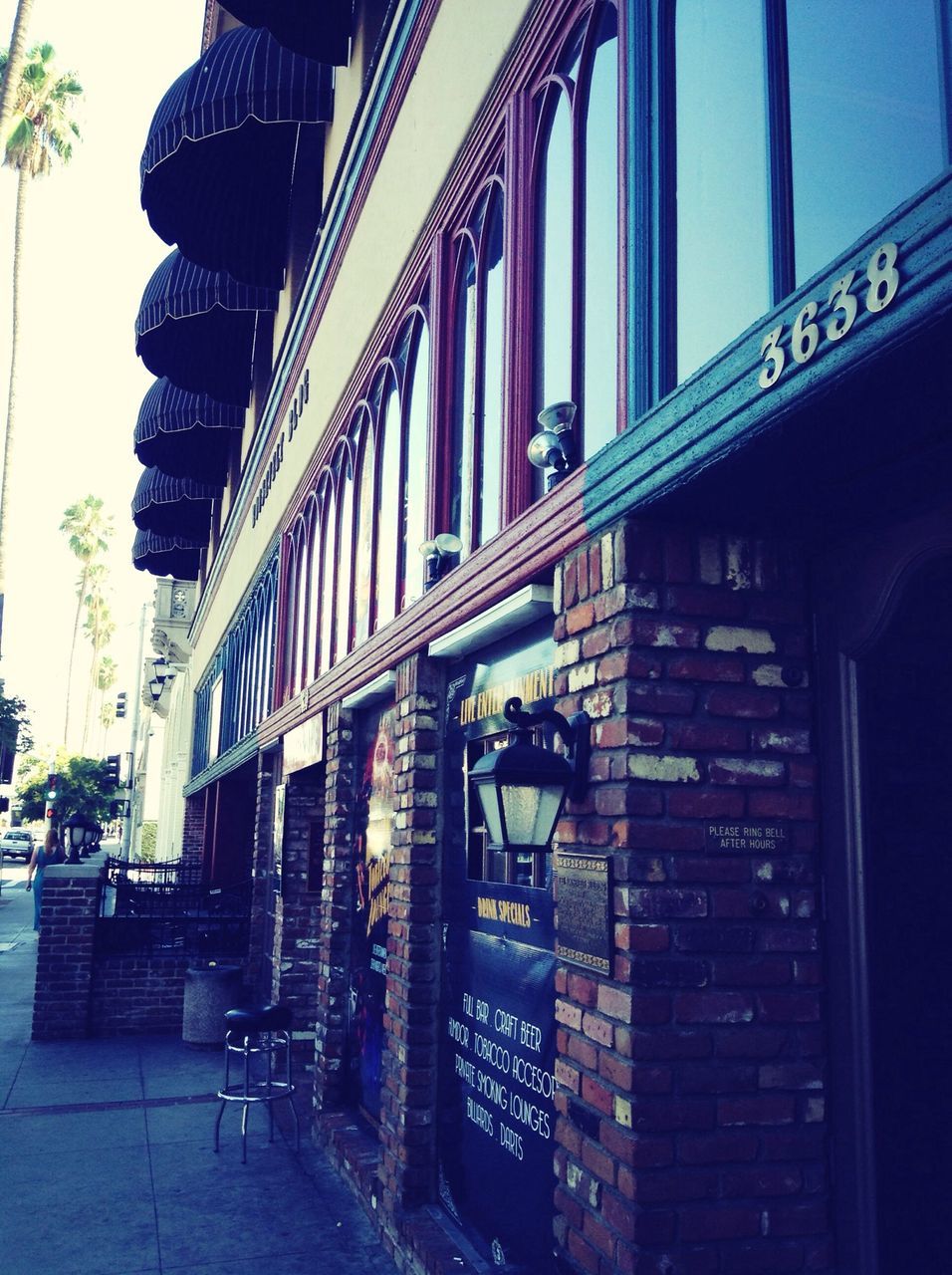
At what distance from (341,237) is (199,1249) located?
6.47 metres

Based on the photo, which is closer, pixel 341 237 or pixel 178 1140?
pixel 178 1140

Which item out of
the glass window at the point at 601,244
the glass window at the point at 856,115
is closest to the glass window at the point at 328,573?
the glass window at the point at 601,244

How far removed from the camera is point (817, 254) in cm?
261

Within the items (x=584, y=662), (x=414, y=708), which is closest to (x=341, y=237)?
(x=414, y=708)

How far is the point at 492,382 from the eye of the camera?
16.5 feet

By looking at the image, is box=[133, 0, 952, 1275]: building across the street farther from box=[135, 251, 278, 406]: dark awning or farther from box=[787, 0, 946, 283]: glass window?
box=[135, 251, 278, 406]: dark awning

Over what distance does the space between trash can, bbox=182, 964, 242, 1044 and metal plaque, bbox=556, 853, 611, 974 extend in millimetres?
8114

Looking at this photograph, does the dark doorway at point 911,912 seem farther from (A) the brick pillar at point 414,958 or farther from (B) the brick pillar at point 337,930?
(B) the brick pillar at point 337,930

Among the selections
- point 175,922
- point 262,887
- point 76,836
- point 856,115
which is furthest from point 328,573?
point 76,836

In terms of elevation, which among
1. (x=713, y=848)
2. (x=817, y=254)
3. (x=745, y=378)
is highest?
(x=817, y=254)

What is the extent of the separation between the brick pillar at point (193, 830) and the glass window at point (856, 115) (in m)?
20.5

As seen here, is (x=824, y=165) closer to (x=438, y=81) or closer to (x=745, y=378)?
(x=745, y=378)

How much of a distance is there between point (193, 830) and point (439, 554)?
61.7 ft

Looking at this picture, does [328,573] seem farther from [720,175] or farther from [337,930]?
[720,175]
